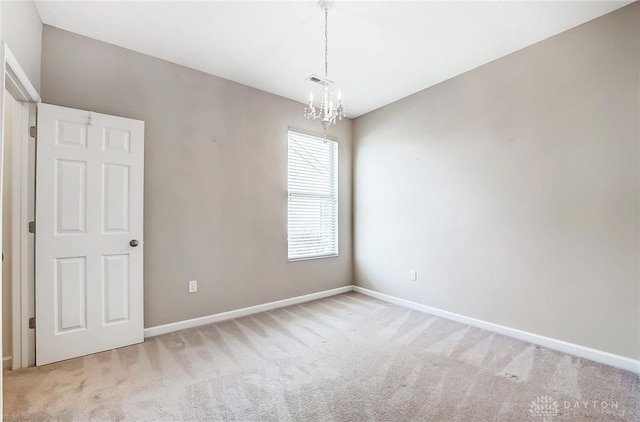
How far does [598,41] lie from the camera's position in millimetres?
2346

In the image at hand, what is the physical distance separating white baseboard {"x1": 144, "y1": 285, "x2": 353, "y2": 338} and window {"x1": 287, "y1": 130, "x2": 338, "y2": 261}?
54cm

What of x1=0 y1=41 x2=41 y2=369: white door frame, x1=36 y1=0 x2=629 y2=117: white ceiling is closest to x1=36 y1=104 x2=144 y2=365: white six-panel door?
x1=0 y1=41 x2=41 y2=369: white door frame

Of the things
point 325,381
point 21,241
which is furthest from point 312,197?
point 21,241

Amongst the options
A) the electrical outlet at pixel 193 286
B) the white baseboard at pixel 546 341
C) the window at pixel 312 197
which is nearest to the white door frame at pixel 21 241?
the electrical outlet at pixel 193 286

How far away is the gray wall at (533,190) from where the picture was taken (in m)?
2.26

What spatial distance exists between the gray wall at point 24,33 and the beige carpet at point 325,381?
87.4 inches

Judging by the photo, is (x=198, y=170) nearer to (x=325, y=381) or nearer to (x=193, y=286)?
(x=193, y=286)

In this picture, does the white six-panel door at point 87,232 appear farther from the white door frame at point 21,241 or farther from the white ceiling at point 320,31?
the white ceiling at point 320,31

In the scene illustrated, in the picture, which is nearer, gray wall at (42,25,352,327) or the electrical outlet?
gray wall at (42,25,352,327)

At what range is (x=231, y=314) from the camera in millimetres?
3277

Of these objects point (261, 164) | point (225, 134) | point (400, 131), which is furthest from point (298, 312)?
point (400, 131)

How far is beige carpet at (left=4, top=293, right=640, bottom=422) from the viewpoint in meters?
1.75
